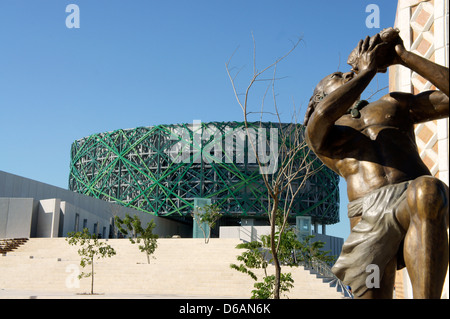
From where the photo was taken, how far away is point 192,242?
30031 millimetres

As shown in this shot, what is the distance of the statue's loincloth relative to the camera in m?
2.27

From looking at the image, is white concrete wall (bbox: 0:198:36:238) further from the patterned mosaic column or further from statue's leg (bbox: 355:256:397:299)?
statue's leg (bbox: 355:256:397:299)

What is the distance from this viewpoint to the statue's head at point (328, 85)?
2.71 meters

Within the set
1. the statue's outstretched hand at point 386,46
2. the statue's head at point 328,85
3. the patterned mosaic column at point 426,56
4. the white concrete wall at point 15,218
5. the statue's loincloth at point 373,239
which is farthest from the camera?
the white concrete wall at point 15,218

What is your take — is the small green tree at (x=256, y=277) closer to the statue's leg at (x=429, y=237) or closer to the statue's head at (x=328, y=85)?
the statue's head at (x=328, y=85)

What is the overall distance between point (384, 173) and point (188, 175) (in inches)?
2079

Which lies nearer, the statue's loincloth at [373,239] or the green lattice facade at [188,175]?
the statue's loincloth at [373,239]

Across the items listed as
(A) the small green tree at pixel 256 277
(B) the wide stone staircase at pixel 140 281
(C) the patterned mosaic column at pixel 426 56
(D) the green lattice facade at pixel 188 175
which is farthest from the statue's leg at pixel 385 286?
(D) the green lattice facade at pixel 188 175

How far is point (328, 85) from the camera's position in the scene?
277 cm

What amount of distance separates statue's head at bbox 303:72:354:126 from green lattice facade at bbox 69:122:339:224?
155ft

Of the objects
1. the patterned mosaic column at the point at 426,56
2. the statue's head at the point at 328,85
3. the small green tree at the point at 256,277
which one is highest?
the patterned mosaic column at the point at 426,56

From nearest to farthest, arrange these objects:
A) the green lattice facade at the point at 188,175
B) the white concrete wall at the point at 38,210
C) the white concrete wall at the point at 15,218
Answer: the white concrete wall at the point at 15,218
the white concrete wall at the point at 38,210
the green lattice facade at the point at 188,175

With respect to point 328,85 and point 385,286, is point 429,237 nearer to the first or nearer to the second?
point 385,286

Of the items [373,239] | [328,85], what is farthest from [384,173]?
[328,85]
